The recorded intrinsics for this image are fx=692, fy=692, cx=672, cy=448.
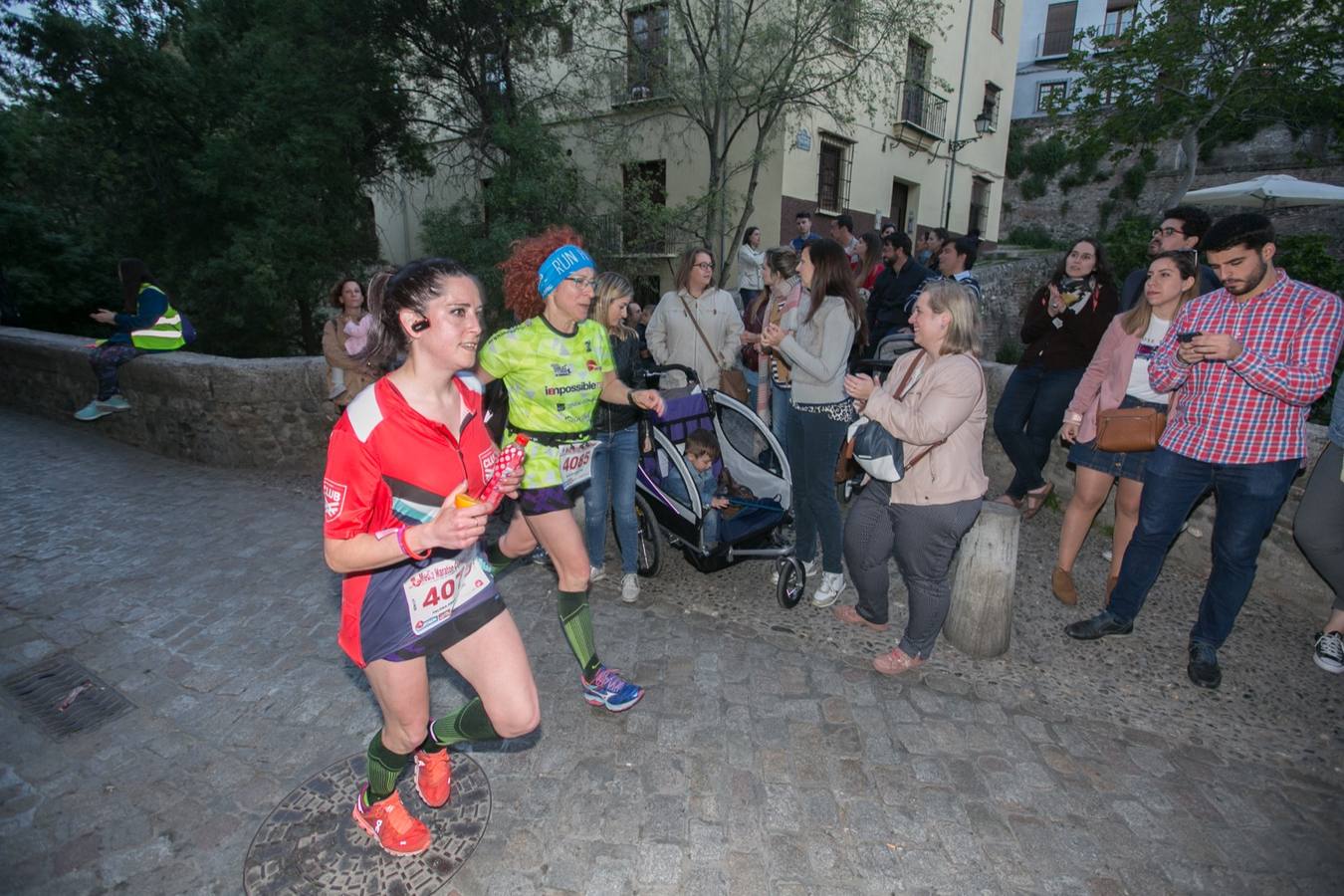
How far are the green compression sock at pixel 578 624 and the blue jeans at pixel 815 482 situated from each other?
1.61m

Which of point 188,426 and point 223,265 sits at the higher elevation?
point 223,265

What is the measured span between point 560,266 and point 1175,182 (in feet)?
111

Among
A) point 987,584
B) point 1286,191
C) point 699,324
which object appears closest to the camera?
point 987,584

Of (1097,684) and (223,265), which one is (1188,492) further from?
(223,265)

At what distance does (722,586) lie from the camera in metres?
4.64

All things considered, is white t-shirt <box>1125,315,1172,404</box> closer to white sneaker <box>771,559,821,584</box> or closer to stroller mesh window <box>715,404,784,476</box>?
white sneaker <box>771,559,821,584</box>

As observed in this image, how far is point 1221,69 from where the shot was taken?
1769 centimetres

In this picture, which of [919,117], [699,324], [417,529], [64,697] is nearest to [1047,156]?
[919,117]

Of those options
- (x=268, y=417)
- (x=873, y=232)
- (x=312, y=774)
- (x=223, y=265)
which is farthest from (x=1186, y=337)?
(x=223, y=265)

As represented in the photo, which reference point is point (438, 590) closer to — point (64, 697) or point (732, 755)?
point (732, 755)

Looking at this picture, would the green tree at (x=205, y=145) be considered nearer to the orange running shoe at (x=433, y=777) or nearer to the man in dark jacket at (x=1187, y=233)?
the orange running shoe at (x=433, y=777)

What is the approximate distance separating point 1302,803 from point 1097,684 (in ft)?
2.86

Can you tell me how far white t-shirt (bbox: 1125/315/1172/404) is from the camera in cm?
390

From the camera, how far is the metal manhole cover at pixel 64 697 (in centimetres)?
337
